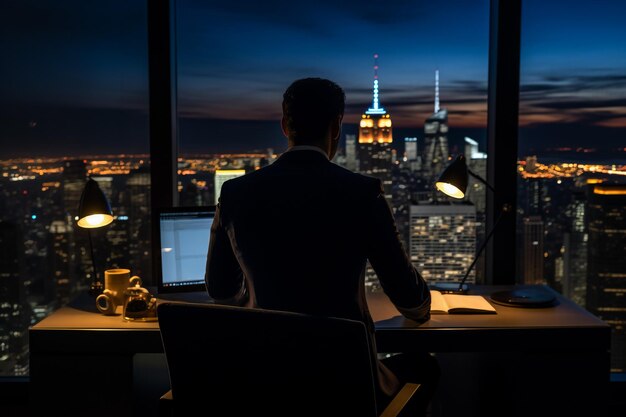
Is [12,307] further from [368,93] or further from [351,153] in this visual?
[368,93]

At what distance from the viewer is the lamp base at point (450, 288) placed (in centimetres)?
276

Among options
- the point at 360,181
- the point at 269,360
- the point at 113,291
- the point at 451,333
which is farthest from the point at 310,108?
the point at 113,291

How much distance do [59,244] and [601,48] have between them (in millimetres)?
2565

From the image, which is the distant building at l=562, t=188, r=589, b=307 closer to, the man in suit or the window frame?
the window frame

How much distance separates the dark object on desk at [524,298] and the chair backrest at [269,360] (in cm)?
131

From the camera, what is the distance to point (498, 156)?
3.02 meters

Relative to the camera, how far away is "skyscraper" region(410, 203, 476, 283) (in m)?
3.03

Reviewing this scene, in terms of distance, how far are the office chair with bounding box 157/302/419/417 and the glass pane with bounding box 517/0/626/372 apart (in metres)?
1.88

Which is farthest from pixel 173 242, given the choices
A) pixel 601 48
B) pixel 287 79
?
pixel 601 48

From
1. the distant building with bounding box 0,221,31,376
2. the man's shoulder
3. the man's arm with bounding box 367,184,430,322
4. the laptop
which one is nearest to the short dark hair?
the man's shoulder

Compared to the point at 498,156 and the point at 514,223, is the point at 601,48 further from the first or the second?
the point at 514,223

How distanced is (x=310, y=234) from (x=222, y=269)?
1.08 feet

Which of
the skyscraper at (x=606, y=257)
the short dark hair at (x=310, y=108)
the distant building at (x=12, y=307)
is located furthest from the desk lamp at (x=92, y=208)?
the skyscraper at (x=606, y=257)

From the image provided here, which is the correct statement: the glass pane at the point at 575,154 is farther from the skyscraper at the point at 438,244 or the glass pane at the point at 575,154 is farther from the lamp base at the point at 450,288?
the lamp base at the point at 450,288
